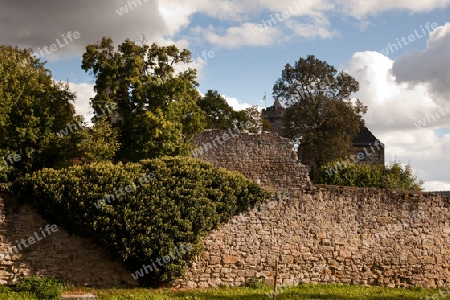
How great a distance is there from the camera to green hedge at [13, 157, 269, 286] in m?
14.1

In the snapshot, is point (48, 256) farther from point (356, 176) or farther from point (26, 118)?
point (356, 176)

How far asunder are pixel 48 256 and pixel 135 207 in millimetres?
2568

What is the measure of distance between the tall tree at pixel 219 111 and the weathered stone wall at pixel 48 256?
80.6 ft

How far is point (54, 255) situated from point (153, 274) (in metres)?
2.62

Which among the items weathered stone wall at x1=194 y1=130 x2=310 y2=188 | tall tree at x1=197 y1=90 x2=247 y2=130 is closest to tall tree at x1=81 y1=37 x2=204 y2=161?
weathered stone wall at x1=194 y1=130 x2=310 y2=188

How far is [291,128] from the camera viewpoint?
37.5m

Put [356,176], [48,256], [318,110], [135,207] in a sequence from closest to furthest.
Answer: [48,256], [135,207], [356,176], [318,110]

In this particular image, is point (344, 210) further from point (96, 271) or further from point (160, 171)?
point (96, 271)

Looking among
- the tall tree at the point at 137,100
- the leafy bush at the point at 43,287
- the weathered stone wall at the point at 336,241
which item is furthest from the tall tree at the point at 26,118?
the weathered stone wall at the point at 336,241

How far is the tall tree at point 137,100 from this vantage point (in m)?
22.9

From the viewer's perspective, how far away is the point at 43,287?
13438mm

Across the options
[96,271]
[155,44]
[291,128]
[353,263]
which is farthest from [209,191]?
[291,128]

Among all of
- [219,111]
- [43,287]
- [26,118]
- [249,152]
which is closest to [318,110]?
[219,111]

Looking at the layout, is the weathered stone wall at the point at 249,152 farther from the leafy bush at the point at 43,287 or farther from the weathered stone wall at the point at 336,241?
the leafy bush at the point at 43,287
